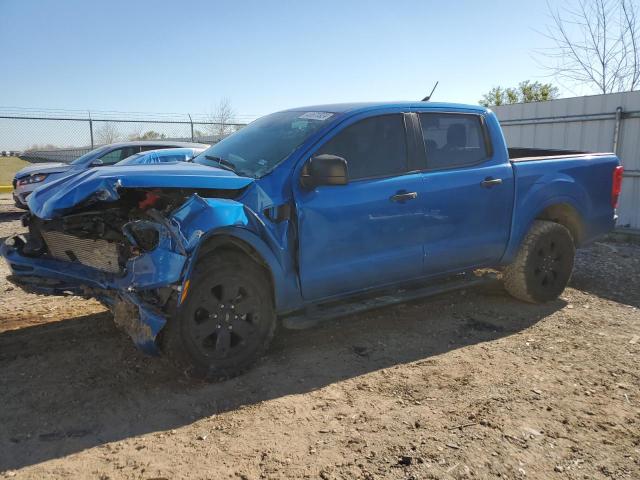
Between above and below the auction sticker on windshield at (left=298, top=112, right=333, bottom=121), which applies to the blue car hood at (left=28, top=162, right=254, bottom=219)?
below

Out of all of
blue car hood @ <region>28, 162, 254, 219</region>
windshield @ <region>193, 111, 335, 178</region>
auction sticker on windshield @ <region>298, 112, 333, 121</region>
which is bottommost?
blue car hood @ <region>28, 162, 254, 219</region>

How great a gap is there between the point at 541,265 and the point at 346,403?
9.62 ft

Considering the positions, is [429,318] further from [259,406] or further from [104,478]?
[104,478]

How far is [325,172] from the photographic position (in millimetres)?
3678

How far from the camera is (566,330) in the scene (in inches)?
184

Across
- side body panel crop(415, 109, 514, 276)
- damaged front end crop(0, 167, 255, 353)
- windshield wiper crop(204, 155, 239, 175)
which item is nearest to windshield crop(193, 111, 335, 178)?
windshield wiper crop(204, 155, 239, 175)

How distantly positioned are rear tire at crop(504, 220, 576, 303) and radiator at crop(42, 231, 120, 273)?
3725 mm

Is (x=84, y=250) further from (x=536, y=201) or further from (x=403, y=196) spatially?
(x=536, y=201)

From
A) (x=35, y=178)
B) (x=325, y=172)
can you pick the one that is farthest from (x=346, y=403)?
(x=35, y=178)

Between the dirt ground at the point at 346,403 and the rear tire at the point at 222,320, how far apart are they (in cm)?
16

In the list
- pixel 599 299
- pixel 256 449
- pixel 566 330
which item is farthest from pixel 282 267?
pixel 599 299

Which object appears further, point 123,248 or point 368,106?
point 368,106

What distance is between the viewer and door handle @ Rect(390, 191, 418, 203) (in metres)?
4.15

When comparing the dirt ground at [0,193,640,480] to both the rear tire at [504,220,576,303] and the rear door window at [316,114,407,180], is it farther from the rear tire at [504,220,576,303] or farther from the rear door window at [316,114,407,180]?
the rear door window at [316,114,407,180]
